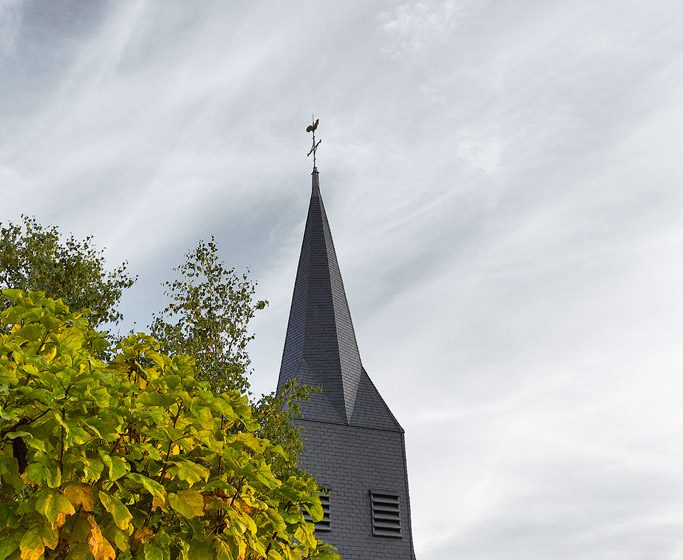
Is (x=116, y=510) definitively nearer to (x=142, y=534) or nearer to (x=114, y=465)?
(x=114, y=465)

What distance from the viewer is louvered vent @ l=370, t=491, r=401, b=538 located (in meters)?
25.0

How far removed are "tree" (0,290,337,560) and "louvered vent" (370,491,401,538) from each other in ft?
66.9

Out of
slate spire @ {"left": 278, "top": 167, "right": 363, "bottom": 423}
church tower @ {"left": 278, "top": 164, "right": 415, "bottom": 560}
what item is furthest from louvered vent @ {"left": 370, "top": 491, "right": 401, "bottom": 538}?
slate spire @ {"left": 278, "top": 167, "right": 363, "bottom": 423}

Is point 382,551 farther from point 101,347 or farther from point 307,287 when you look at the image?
point 101,347

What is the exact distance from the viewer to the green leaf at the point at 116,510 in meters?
4.01

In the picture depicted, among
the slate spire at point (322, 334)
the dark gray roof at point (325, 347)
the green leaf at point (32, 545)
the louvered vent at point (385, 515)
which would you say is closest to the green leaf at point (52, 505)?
the green leaf at point (32, 545)

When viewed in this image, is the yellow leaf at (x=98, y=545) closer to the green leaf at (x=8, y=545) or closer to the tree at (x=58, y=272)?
the green leaf at (x=8, y=545)

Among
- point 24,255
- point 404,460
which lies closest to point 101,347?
point 24,255

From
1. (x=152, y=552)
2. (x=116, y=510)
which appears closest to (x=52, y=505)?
(x=116, y=510)

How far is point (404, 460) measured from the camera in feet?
87.9

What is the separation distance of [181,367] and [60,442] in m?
1.45

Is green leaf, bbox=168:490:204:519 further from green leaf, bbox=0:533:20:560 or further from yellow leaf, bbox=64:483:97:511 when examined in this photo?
green leaf, bbox=0:533:20:560

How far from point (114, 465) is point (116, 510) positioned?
0.22m

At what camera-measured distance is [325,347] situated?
29.5 metres
